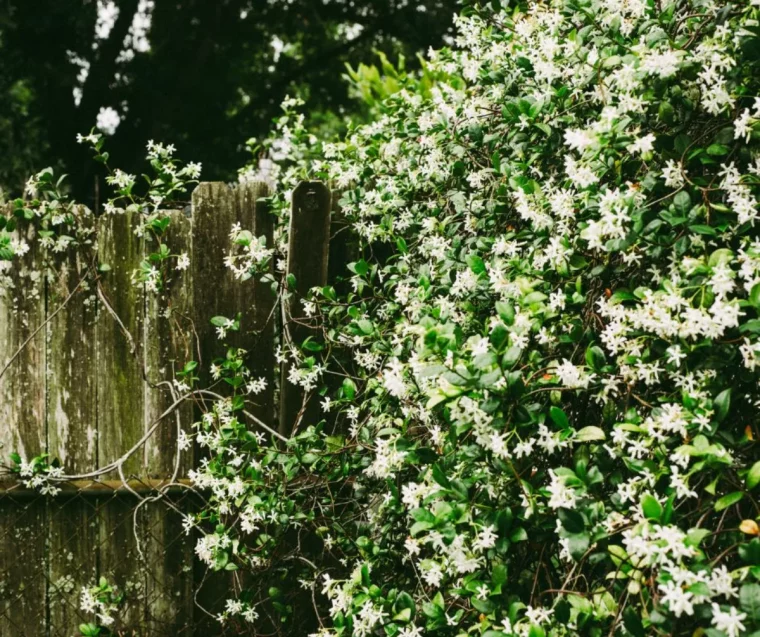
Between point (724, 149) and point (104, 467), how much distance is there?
208 cm

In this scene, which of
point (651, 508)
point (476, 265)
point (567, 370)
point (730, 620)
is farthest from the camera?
point (476, 265)

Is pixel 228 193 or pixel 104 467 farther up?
pixel 228 193

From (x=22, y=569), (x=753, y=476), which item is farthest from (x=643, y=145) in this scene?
(x=22, y=569)

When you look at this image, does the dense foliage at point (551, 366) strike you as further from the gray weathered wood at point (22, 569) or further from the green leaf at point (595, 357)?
the gray weathered wood at point (22, 569)

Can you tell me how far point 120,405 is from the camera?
2.38m

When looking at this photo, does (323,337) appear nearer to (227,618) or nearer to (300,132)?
(227,618)

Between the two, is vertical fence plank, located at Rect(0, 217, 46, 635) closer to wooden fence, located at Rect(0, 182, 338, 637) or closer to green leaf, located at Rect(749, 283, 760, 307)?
wooden fence, located at Rect(0, 182, 338, 637)

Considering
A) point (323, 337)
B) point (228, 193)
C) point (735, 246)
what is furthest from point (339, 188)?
point (735, 246)

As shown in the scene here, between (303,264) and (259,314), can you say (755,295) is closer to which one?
(303,264)

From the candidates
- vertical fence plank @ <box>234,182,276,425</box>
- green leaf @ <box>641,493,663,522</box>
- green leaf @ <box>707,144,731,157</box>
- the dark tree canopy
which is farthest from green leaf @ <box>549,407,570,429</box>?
the dark tree canopy

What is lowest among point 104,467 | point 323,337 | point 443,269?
point 104,467

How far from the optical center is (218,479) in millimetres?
2127

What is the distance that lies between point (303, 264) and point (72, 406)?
926 mm

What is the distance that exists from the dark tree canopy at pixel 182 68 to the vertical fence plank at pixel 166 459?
15.1ft
